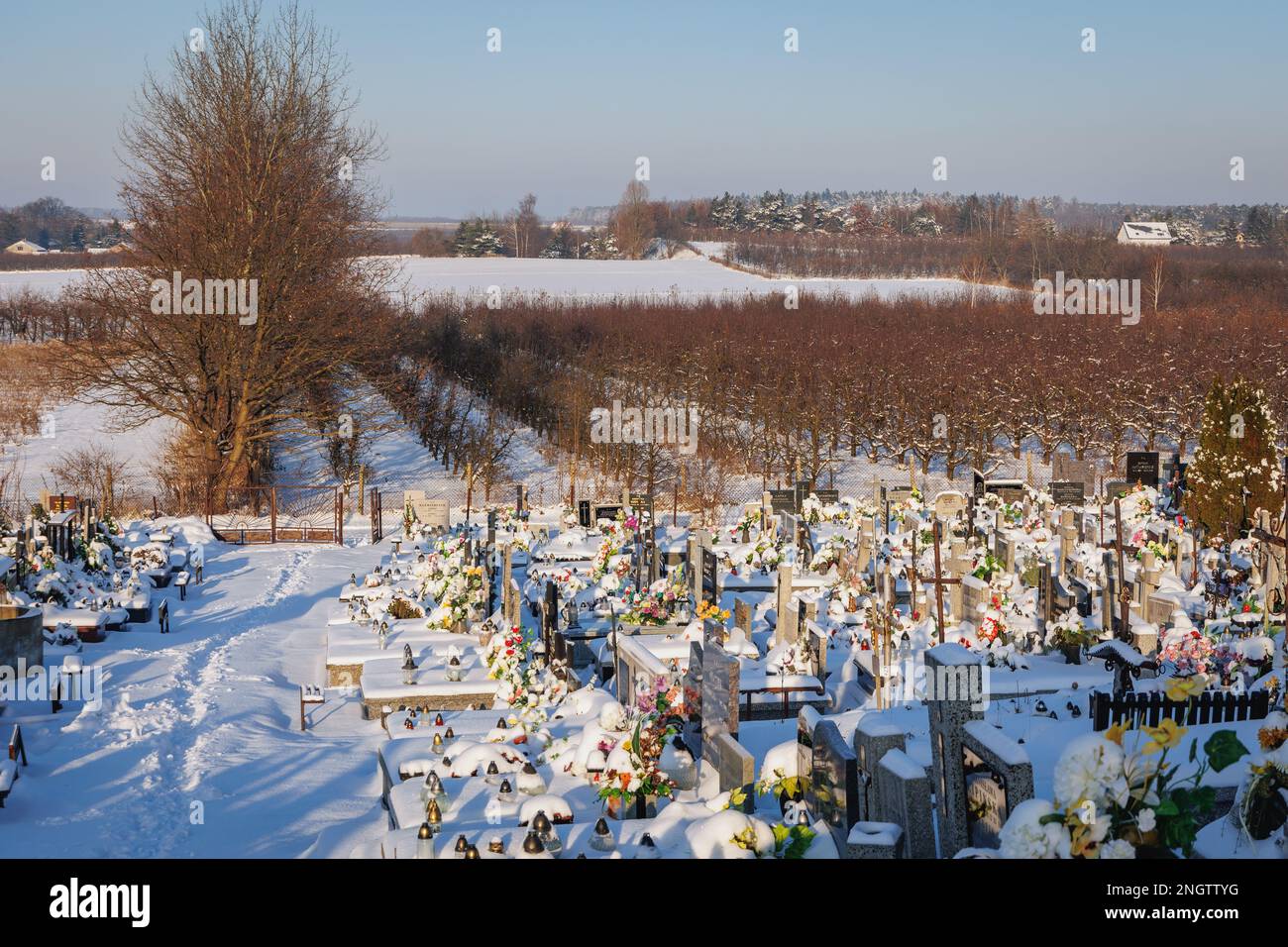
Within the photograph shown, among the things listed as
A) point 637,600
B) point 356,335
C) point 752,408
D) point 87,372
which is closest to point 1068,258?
point 752,408

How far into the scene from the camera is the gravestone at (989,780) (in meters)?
5.33

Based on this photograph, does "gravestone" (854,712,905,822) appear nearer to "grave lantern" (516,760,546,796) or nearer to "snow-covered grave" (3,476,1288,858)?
"snow-covered grave" (3,476,1288,858)

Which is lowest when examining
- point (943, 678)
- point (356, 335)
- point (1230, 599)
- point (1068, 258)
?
point (1230, 599)

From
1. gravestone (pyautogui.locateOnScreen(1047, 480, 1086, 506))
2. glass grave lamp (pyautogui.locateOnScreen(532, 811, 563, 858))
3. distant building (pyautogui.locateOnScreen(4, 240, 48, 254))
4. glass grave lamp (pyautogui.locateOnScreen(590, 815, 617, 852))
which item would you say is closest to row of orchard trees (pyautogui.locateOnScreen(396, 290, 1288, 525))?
gravestone (pyautogui.locateOnScreen(1047, 480, 1086, 506))

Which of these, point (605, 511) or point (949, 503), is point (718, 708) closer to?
point (605, 511)

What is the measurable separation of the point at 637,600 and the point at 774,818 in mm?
7111

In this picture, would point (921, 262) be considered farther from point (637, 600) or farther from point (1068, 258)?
point (637, 600)

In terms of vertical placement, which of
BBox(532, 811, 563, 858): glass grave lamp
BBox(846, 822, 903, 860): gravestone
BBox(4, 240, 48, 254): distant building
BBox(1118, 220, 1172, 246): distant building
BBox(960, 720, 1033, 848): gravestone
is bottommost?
BBox(532, 811, 563, 858): glass grave lamp

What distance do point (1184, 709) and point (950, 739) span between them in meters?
3.22

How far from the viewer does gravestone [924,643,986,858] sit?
18.8 feet

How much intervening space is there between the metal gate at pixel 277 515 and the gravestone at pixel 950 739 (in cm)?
1686

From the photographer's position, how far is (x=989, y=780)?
552cm

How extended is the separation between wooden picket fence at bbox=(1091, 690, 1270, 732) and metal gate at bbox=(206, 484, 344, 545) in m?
15.8
